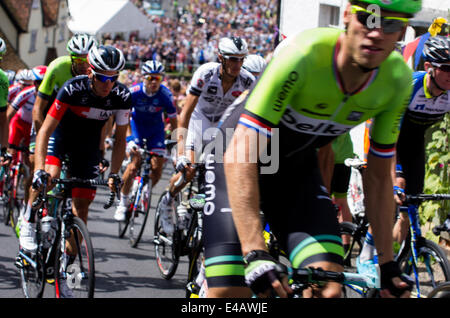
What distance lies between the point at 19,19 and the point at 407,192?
4171cm

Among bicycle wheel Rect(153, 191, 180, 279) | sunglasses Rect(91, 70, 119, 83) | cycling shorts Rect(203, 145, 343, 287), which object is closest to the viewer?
cycling shorts Rect(203, 145, 343, 287)

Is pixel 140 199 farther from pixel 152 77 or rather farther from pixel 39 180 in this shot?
pixel 39 180

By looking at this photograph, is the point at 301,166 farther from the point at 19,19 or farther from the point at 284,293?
the point at 19,19

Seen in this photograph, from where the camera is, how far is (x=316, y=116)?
3230mm

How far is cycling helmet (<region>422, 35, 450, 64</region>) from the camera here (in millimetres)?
5348

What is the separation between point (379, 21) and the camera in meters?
2.83

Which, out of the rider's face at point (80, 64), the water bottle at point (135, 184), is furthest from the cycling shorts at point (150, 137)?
the rider's face at point (80, 64)

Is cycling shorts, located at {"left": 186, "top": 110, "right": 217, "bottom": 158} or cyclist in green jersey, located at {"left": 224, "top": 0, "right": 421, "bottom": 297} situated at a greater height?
cyclist in green jersey, located at {"left": 224, "top": 0, "right": 421, "bottom": 297}

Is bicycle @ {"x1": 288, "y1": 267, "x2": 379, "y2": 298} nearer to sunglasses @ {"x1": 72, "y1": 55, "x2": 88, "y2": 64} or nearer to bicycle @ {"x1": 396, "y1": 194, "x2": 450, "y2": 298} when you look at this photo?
bicycle @ {"x1": 396, "y1": 194, "x2": 450, "y2": 298}

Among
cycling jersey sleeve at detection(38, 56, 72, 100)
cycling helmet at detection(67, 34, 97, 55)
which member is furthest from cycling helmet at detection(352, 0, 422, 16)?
cycling jersey sleeve at detection(38, 56, 72, 100)

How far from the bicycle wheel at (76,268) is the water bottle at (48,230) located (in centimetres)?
21

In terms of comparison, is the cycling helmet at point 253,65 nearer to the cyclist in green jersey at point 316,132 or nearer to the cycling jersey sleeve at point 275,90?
the cyclist in green jersey at point 316,132

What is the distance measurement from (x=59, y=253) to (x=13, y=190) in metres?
4.27

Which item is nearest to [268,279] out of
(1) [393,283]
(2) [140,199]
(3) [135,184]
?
(1) [393,283]
